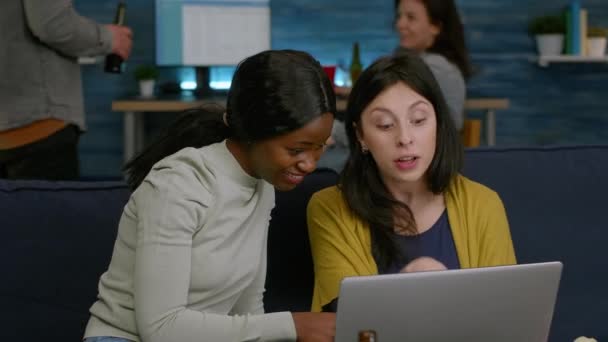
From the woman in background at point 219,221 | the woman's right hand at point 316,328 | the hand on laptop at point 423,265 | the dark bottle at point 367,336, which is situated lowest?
the hand on laptop at point 423,265

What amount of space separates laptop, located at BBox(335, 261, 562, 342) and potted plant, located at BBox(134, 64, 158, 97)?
11.1 ft

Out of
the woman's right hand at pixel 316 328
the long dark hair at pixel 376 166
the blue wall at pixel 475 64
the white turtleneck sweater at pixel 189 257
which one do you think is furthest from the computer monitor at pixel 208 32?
the woman's right hand at pixel 316 328

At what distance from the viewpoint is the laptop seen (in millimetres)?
1172

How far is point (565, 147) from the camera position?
2.08 metres

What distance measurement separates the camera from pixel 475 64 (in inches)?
188

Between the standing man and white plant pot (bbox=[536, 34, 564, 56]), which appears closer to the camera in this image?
the standing man

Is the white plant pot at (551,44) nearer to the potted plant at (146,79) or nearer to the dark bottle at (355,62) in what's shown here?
the dark bottle at (355,62)

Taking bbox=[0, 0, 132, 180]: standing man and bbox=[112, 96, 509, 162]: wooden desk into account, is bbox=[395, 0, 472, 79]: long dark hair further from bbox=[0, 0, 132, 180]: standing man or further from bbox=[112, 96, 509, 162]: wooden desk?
bbox=[0, 0, 132, 180]: standing man

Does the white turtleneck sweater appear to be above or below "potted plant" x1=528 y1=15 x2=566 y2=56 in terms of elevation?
below

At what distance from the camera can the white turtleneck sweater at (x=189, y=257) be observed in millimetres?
1223

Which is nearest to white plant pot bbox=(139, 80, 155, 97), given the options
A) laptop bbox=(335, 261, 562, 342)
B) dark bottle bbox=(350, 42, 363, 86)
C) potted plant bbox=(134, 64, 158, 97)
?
potted plant bbox=(134, 64, 158, 97)

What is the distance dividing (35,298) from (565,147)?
1.26 metres

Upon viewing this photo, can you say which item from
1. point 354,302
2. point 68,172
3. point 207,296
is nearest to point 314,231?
point 207,296

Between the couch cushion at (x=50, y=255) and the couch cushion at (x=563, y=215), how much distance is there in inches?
32.9
